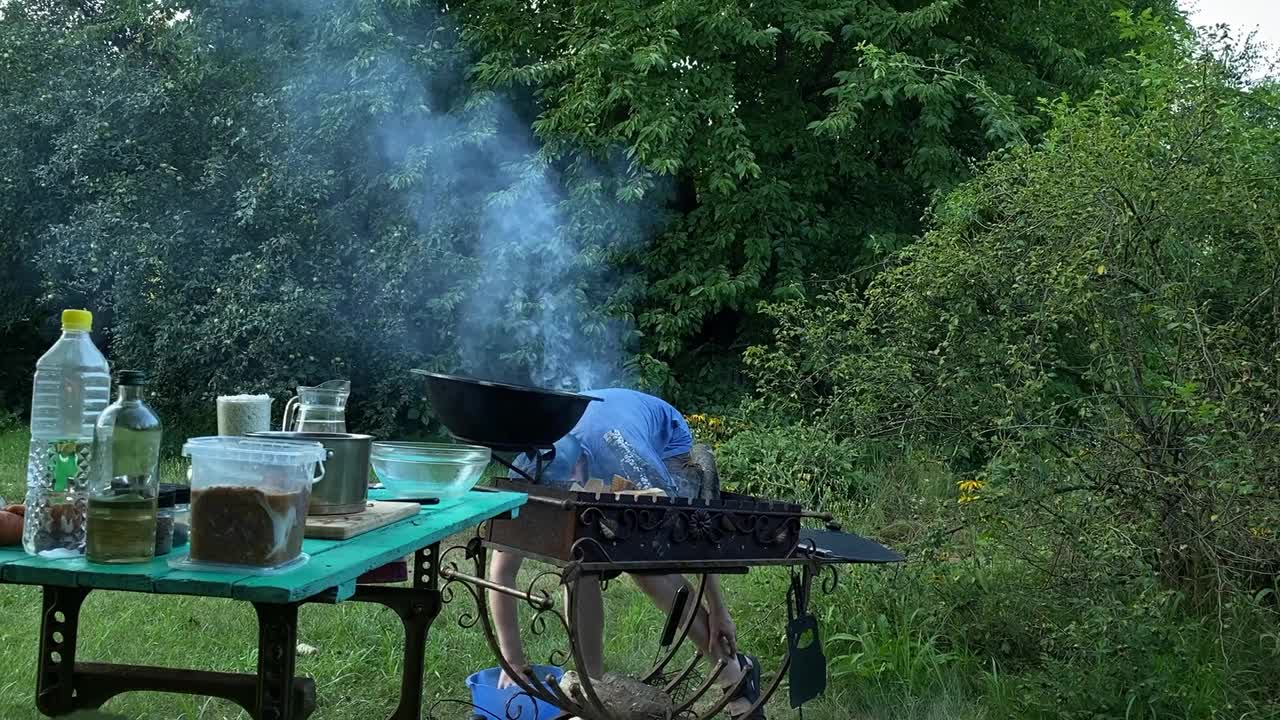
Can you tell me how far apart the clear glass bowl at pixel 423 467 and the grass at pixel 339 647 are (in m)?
1.54

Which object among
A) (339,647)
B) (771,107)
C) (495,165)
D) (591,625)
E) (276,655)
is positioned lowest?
(339,647)

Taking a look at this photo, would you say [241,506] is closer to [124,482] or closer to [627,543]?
[124,482]

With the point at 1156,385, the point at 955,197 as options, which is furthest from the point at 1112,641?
the point at 955,197

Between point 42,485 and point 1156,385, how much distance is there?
4.00m

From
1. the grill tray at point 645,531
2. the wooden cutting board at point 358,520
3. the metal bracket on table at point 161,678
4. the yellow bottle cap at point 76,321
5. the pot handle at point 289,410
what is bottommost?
the metal bracket on table at point 161,678

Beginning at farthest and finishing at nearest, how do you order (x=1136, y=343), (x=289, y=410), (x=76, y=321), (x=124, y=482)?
(x=1136, y=343) → (x=289, y=410) → (x=76, y=321) → (x=124, y=482)

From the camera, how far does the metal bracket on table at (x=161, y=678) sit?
1.77 metres

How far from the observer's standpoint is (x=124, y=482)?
1695 millimetres

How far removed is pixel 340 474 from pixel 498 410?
90 centimetres

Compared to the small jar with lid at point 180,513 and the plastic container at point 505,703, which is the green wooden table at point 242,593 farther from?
the plastic container at point 505,703

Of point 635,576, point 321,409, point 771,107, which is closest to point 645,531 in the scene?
point 635,576

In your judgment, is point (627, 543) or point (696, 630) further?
point (696, 630)

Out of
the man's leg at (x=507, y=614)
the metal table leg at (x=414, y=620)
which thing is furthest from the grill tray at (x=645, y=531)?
the man's leg at (x=507, y=614)

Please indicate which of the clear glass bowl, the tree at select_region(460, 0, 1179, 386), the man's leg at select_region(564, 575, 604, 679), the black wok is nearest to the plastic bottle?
the clear glass bowl
